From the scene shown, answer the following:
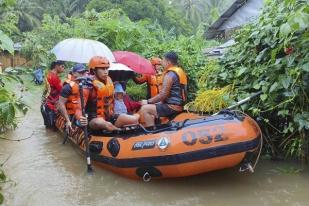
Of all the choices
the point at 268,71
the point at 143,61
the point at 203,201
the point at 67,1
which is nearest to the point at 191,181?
the point at 203,201

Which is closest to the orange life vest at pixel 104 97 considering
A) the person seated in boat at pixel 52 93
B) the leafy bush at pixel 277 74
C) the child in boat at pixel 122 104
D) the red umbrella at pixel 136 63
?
the child in boat at pixel 122 104

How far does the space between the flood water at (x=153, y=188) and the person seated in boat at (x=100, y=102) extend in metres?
0.63

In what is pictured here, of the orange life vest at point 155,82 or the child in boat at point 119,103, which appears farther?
the orange life vest at point 155,82

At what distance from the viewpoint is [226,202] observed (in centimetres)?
432

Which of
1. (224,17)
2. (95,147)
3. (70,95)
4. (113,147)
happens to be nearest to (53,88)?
(70,95)

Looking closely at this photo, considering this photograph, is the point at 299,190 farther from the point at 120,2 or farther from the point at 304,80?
the point at 120,2

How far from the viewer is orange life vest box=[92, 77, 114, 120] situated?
18.0 ft

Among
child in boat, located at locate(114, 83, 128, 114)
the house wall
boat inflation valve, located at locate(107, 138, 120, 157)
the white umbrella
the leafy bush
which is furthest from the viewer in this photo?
the house wall

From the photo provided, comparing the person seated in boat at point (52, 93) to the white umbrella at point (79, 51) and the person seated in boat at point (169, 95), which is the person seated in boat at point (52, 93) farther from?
the person seated in boat at point (169, 95)

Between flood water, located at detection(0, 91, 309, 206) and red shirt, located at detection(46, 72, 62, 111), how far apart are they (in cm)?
202

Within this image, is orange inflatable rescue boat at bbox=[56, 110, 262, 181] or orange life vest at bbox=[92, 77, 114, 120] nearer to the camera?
orange inflatable rescue boat at bbox=[56, 110, 262, 181]

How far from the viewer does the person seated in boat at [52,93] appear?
736 cm

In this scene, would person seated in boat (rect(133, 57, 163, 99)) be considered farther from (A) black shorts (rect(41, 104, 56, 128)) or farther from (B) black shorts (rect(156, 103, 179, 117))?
(A) black shorts (rect(41, 104, 56, 128))

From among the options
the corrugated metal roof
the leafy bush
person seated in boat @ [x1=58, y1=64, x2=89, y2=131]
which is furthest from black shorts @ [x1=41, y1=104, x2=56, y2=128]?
the corrugated metal roof
